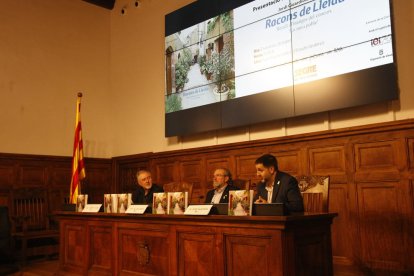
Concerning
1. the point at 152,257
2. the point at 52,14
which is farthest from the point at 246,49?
the point at 52,14

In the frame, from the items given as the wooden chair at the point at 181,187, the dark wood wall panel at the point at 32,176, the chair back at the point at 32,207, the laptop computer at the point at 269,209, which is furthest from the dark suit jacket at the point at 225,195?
the dark wood wall panel at the point at 32,176

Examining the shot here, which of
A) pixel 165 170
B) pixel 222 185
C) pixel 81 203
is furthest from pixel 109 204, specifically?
pixel 165 170

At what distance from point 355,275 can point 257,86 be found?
266 centimetres

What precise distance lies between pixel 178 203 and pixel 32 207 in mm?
4355

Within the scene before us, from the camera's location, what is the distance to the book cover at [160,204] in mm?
3523

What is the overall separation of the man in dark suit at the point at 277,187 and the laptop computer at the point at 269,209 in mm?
399

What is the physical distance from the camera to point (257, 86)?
5.66 m

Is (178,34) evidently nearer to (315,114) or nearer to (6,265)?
(315,114)

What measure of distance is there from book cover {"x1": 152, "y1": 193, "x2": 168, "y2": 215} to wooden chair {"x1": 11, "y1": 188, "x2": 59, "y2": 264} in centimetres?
310

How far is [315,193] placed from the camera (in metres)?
3.56

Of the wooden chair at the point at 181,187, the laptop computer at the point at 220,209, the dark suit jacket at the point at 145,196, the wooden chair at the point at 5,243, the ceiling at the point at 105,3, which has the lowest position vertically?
the wooden chair at the point at 5,243

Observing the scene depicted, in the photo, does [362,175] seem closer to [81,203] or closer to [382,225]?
[382,225]

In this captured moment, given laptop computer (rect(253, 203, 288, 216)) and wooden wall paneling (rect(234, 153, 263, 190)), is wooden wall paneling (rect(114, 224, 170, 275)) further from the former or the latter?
wooden wall paneling (rect(234, 153, 263, 190))

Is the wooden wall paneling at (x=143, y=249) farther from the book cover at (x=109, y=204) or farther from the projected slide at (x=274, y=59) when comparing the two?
the projected slide at (x=274, y=59)
